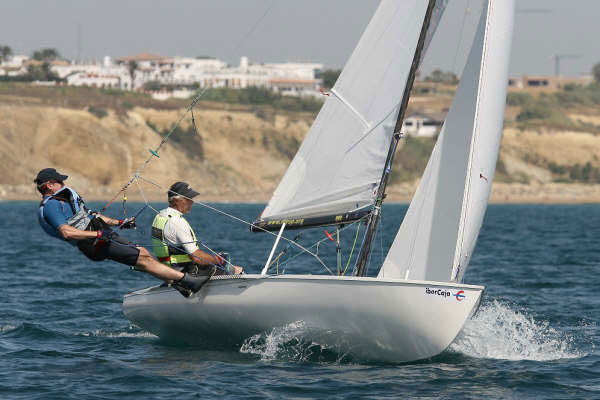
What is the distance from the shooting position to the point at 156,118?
8375 centimetres

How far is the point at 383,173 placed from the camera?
1109 centimetres

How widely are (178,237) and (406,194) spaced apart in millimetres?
74405

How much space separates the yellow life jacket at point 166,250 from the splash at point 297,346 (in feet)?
3.87

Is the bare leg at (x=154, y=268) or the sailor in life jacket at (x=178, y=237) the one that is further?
the sailor in life jacket at (x=178, y=237)

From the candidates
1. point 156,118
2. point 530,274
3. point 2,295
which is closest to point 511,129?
point 156,118

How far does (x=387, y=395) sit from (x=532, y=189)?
84774 millimetres

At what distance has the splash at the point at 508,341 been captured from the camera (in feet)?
37.5

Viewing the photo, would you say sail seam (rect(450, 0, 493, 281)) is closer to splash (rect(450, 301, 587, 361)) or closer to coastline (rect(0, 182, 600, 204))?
splash (rect(450, 301, 587, 361))

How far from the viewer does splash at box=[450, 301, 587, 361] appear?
1142 centimetres

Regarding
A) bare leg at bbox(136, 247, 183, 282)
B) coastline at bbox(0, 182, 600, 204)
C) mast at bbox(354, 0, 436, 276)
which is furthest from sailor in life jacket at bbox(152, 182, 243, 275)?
coastline at bbox(0, 182, 600, 204)

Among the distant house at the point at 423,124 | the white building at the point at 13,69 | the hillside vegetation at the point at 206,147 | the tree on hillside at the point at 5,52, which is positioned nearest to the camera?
the hillside vegetation at the point at 206,147

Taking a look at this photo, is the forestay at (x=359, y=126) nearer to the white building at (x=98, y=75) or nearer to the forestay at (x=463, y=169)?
the forestay at (x=463, y=169)

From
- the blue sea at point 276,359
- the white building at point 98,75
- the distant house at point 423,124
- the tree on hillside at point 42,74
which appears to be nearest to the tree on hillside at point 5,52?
the white building at point 98,75

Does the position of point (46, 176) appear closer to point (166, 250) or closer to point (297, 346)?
point (166, 250)
